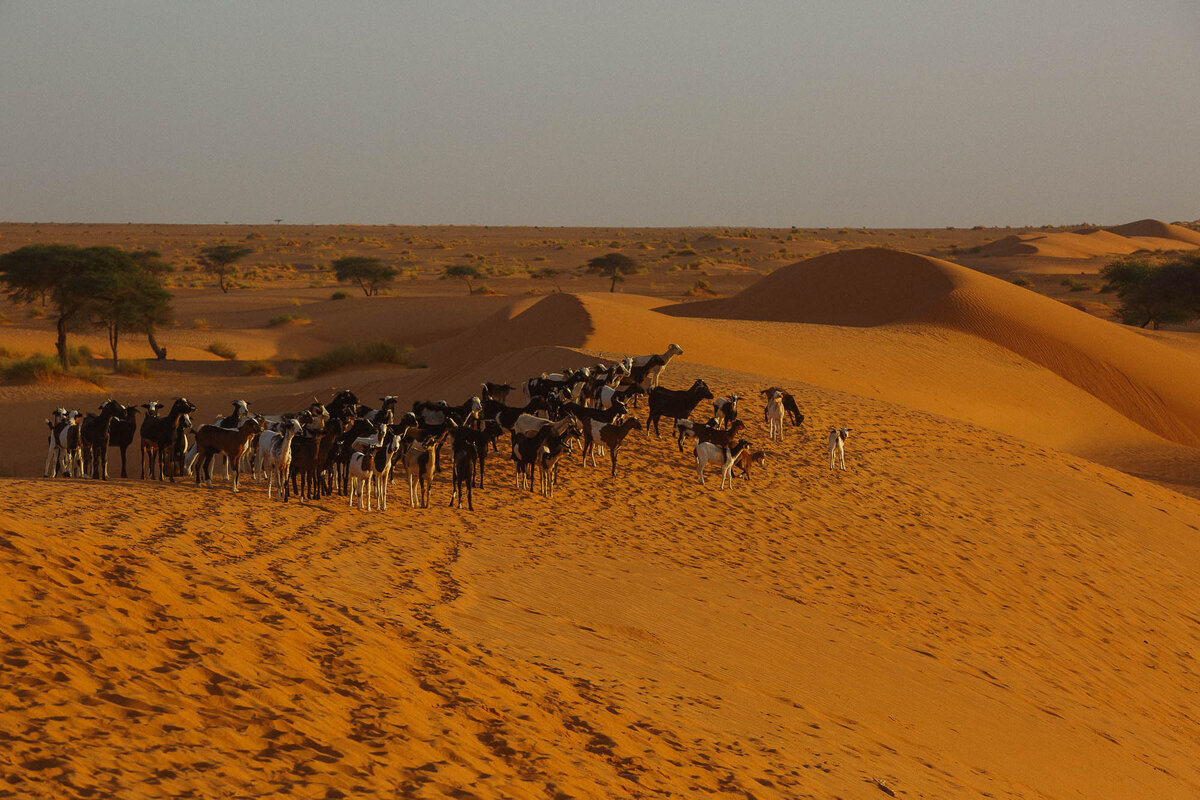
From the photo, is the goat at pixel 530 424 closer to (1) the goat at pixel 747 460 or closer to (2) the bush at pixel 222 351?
(1) the goat at pixel 747 460

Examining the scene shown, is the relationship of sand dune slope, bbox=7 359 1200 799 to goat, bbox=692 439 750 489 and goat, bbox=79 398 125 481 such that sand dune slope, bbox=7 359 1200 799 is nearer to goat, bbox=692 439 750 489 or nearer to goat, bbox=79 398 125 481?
goat, bbox=692 439 750 489

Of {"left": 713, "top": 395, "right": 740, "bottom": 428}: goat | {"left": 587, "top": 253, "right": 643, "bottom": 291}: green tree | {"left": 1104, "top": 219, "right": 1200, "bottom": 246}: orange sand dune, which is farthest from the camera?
{"left": 1104, "top": 219, "right": 1200, "bottom": 246}: orange sand dune

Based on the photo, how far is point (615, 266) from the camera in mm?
75188

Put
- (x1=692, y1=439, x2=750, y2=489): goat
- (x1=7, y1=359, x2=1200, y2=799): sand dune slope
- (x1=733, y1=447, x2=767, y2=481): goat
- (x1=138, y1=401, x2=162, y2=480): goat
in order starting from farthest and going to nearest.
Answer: (x1=733, y1=447, x2=767, y2=481): goat → (x1=692, y1=439, x2=750, y2=489): goat → (x1=138, y1=401, x2=162, y2=480): goat → (x1=7, y1=359, x2=1200, y2=799): sand dune slope

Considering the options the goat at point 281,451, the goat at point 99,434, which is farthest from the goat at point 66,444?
the goat at point 281,451

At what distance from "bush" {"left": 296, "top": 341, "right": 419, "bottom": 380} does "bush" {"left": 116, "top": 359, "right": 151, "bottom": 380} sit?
5.38m

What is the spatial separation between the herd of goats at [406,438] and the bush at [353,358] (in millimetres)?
17353

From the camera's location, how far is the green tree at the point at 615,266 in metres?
74.8

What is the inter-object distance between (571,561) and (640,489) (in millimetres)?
4175

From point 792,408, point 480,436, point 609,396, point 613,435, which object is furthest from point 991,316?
point 480,436

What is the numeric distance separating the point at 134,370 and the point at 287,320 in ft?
49.9

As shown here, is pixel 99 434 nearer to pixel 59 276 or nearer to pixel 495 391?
pixel 495 391

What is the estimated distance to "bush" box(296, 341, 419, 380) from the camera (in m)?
36.8

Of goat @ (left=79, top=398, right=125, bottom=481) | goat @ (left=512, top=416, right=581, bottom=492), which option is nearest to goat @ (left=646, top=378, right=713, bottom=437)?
goat @ (left=512, top=416, right=581, bottom=492)
